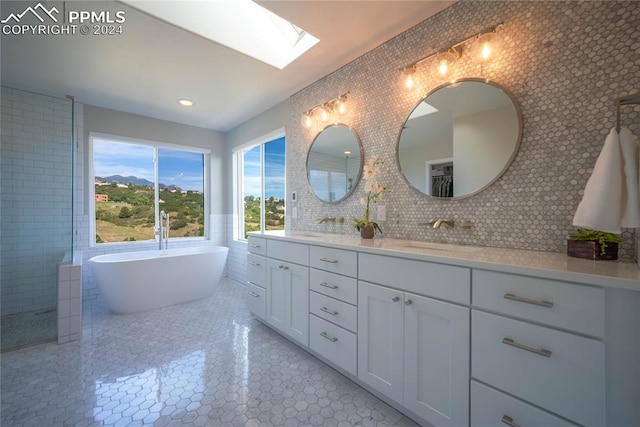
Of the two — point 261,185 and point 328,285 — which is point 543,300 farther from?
point 261,185

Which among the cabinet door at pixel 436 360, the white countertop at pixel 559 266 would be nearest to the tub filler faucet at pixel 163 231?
the white countertop at pixel 559 266

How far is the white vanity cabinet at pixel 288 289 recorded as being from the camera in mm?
2027

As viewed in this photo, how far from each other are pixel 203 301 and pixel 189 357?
4.40 ft

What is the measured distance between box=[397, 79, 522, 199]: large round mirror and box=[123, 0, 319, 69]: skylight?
1.18 metres

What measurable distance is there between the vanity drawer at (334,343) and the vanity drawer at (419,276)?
0.45 metres

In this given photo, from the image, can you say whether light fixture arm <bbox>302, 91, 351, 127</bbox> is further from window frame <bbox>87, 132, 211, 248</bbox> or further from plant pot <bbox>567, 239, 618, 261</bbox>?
window frame <bbox>87, 132, 211, 248</bbox>

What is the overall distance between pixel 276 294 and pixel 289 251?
47 cm

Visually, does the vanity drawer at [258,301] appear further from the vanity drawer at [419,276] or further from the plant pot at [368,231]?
the vanity drawer at [419,276]

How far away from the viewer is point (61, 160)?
2885 millimetres

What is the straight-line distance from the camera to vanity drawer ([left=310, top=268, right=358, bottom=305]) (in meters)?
1.66

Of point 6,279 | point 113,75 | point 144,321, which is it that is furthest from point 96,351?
point 113,75

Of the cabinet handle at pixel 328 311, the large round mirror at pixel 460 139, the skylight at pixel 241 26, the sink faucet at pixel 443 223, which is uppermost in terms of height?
the skylight at pixel 241 26

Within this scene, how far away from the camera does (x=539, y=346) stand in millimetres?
960

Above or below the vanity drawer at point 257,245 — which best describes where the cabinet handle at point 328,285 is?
below
